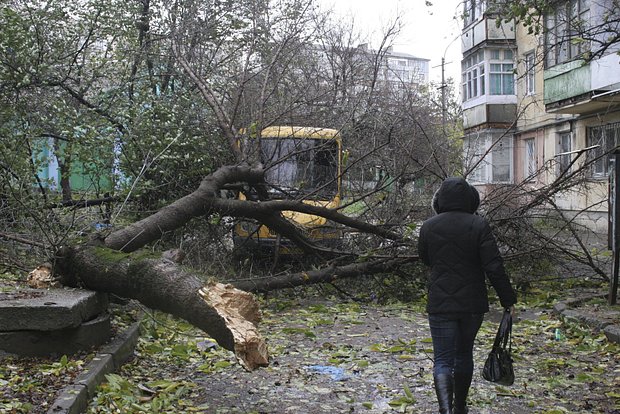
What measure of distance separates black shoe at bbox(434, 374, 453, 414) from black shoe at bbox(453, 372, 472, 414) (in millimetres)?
111

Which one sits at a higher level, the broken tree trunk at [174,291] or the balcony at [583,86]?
the balcony at [583,86]

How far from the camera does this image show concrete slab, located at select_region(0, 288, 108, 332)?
5.30 m

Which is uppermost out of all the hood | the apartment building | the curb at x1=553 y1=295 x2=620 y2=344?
the apartment building

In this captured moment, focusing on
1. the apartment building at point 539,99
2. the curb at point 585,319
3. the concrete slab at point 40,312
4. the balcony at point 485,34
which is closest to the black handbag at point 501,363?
the curb at point 585,319

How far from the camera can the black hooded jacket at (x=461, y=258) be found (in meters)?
4.64

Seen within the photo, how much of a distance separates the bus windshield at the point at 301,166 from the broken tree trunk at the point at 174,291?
4.34 m

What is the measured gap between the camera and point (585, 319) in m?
8.03

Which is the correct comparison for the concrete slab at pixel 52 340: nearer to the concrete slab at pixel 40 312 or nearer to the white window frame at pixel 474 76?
the concrete slab at pixel 40 312

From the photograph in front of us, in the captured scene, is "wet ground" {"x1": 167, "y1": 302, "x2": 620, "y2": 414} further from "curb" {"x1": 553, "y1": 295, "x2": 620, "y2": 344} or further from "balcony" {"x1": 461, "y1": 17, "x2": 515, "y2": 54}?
"balcony" {"x1": 461, "y1": 17, "x2": 515, "y2": 54}

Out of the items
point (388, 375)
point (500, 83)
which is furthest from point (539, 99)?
point (388, 375)

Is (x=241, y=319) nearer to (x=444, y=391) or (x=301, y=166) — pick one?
(x=444, y=391)

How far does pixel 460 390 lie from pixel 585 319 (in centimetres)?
391

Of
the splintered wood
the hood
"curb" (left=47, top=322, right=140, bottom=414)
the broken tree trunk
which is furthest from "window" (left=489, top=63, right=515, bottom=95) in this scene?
the splintered wood

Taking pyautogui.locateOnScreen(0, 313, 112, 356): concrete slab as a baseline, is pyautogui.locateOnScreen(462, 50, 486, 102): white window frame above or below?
above
